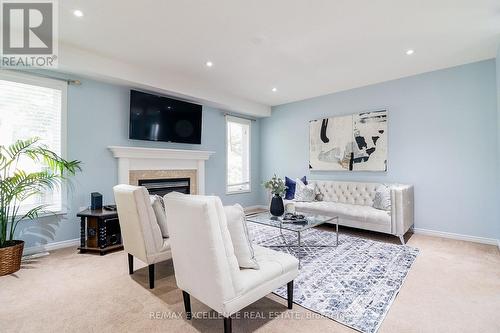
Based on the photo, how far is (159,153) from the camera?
438 cm

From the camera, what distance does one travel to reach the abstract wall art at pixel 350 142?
4452 millimetres

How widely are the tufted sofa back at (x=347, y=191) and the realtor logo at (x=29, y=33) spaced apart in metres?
4.75

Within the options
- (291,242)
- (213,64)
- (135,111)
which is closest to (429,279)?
(291,242)

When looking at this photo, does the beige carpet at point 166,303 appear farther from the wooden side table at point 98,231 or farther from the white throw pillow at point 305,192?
the white throw pillow at point 305,192

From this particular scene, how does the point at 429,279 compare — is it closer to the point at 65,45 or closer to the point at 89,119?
the point at 89,119

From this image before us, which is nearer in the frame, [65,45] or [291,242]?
[65,45]

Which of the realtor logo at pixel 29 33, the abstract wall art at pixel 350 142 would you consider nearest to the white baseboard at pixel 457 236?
the abstract wall art at pixel 350 142

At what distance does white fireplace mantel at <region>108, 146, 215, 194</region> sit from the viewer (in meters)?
3.95

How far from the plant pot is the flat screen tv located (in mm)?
2065

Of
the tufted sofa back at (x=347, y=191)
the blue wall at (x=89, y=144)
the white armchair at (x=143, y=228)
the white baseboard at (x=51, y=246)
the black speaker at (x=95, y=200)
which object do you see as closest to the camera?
the white armchair at (x=143, y=228)

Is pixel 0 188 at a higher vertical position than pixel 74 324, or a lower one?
higher

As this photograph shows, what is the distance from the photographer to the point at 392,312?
192cm

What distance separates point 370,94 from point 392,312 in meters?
3.89

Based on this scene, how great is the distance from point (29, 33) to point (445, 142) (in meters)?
A: 5.97
